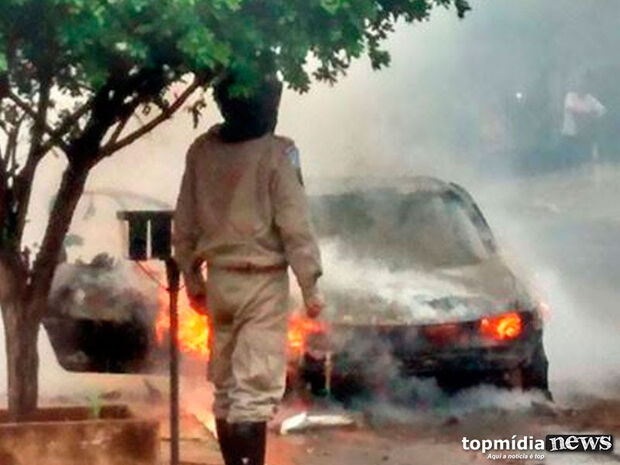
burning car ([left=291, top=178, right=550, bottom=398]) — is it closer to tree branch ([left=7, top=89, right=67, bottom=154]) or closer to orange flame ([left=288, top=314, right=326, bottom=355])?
orange flame ([left=288, top=314, right=326, bottom=355])

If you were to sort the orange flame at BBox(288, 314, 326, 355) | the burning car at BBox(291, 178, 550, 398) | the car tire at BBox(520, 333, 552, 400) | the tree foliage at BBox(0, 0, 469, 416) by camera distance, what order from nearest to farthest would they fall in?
the tree foliage at BBox(0, 0, 469, 416) → the orange flame at BBox(288, 314, 326, 355) → the burning car at BBox(291, 178, 550, 398) → the car tire at BBox(520, 333, 552, 400)

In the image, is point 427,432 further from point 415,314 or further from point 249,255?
point 249,255

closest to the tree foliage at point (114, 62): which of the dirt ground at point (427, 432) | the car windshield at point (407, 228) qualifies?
the dirt ground at point (427, 432)

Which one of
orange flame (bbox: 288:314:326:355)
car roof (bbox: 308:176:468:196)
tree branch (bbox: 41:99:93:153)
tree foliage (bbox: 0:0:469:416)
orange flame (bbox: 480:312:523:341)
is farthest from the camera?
car roof (bbox: 308:176:468:196)

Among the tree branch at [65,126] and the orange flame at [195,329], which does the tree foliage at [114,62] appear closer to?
the tree branch at [65,126]

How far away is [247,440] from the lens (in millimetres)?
6348

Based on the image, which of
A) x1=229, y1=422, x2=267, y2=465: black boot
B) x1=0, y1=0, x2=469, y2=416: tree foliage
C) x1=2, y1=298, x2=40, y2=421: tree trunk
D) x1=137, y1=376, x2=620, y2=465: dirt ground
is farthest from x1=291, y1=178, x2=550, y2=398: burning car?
x1=2, y1=298, x2=40, y2=421: tree trunk

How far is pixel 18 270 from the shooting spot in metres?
6.46

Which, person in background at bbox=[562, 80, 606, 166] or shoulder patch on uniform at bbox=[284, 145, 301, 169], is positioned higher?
person in background at bbox=[562, 80, 606, 166]

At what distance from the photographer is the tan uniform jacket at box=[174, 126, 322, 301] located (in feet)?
20.7

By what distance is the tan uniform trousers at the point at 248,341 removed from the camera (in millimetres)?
6352

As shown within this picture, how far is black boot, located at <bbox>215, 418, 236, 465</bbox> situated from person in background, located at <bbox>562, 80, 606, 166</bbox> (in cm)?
2079

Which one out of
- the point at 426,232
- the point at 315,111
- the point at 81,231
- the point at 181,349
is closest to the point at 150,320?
the point at 181,349

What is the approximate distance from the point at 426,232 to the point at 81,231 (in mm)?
2400
